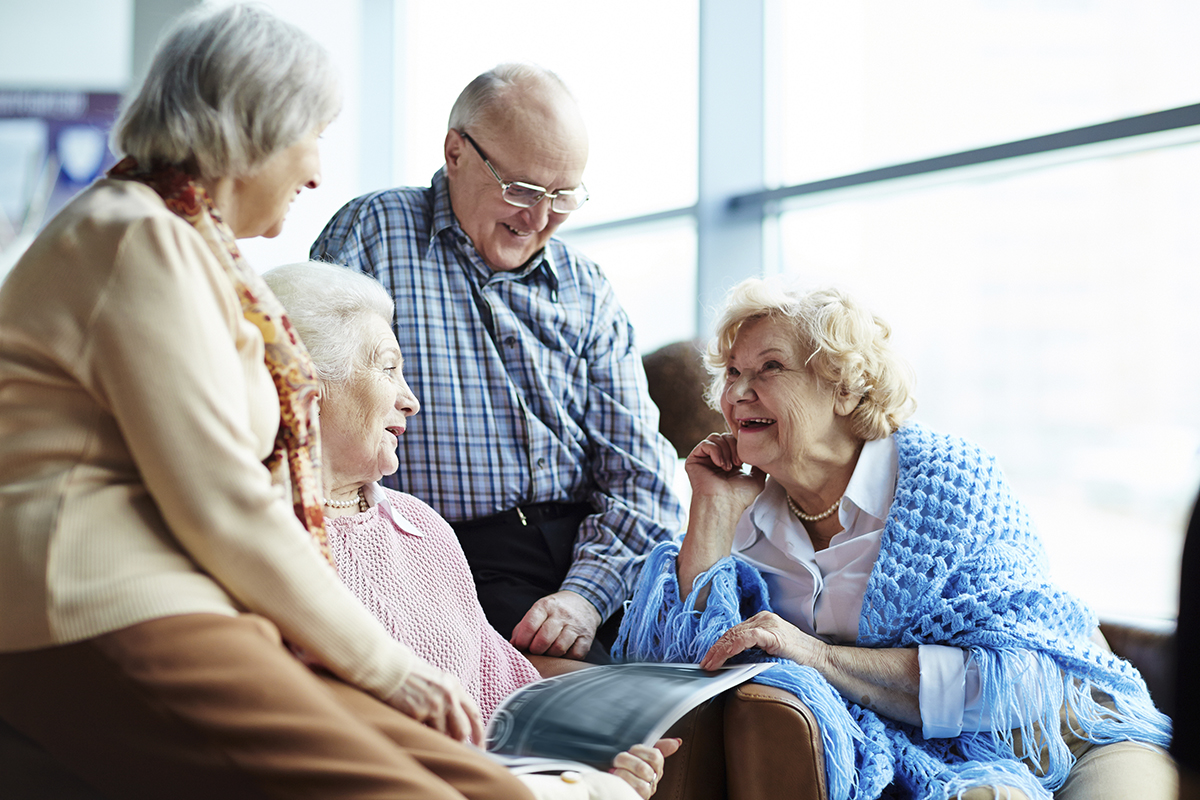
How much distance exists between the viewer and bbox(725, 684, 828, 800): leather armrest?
4.68 ft

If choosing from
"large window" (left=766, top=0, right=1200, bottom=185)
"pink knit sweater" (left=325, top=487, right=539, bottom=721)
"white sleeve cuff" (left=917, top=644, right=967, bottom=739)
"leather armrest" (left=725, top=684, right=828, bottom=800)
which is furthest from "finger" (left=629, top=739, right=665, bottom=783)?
"large window" (left=766, top=0, right=1200, bottom=185)

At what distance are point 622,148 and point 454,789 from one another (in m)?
3.62

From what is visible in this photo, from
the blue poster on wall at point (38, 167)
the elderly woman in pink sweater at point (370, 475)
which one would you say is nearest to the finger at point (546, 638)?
the elderly woman in pink sweater at point (370, 475)

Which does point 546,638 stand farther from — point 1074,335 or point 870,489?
point 1074,335

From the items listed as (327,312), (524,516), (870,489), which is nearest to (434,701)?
(327,312)

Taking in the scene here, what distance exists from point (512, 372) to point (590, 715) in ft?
3.16

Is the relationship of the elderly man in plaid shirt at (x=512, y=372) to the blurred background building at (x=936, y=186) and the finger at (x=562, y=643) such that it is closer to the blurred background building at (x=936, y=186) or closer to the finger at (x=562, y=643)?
the finger at (x=562, y=643)

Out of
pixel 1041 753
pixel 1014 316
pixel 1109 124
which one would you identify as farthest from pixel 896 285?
pixel 1041 753

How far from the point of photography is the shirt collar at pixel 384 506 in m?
1.60

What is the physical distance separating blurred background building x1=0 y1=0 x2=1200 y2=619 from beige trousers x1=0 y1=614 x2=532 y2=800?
127 centimetres

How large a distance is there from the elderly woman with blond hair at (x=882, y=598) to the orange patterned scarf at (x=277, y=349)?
797 millimetres

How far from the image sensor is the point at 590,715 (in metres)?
1.33

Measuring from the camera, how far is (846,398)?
1.76 metres

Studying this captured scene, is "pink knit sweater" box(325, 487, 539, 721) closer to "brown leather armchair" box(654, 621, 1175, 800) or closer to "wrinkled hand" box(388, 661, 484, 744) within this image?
Answer: "brown leather armchair" box(654, 621, 1175, 800)
